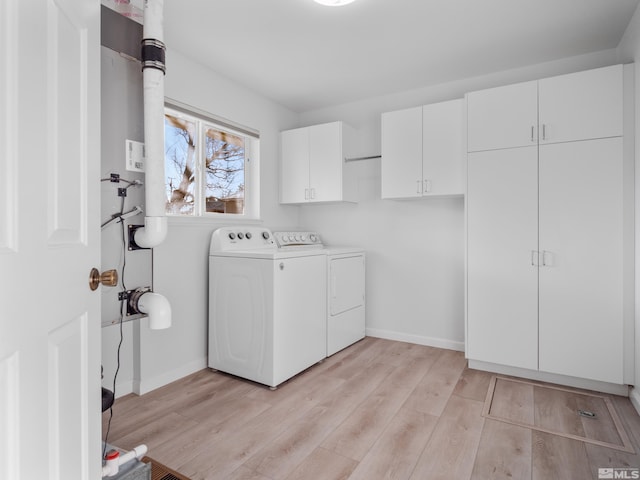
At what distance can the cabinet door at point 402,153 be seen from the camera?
10.2 ft


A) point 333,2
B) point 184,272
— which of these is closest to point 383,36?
point 333,2

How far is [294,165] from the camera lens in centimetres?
367

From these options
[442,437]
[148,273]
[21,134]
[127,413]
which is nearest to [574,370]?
[442,437]

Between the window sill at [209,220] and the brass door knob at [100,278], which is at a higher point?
the window sill at [209,220]

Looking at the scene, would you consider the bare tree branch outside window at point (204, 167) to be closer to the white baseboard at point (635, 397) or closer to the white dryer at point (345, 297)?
the white dryer at point (345, 297)

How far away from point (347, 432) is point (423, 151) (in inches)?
88.2

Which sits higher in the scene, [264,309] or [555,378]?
[264,309]

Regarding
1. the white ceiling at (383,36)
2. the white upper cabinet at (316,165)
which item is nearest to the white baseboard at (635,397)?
the white ceiling at (383,36)

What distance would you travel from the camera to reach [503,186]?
2643mm

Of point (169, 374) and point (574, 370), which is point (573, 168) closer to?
point (574, 370)

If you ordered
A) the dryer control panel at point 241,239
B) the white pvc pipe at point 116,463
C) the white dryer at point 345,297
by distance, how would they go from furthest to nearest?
the white dryer at point 345,297 → the dryer control panel at point 241,239 → the white pvc pipe at point 116,463

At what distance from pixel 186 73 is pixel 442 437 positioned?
292 centimetres

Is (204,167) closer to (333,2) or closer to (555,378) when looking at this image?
(333,2)

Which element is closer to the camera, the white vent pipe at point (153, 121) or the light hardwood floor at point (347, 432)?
the white vent pipe at point (153, 121)
